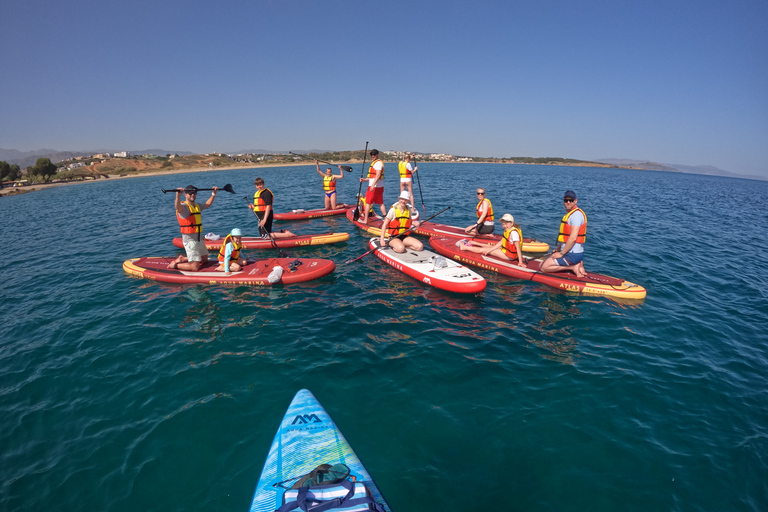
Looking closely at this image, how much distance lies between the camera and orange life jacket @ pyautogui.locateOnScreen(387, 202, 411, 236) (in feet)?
45.1

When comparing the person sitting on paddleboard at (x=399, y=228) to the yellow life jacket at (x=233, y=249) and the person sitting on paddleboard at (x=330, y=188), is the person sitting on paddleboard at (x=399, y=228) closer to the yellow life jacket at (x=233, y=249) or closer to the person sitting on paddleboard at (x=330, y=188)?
the yellow life jacket at (x=233, y=249)

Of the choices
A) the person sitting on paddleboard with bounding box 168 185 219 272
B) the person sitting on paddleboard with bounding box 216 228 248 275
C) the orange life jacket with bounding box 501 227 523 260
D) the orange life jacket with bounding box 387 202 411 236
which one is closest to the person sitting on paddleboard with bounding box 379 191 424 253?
the orange life jacket with bounding box 387 202 411 236

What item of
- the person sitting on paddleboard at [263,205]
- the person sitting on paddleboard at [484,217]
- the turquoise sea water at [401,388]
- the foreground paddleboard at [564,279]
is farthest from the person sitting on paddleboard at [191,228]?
the person sitting on paddleboard at [484,217]

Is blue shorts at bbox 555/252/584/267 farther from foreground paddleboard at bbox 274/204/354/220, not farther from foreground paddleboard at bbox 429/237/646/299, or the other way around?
foreground paddleboard at bbox 274/204/354/220

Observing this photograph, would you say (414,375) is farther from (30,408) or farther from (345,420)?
(30,408)

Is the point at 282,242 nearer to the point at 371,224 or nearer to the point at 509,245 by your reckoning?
the point at 371,224

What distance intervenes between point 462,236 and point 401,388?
35.7 ft

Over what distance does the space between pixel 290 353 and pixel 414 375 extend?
3.13 m

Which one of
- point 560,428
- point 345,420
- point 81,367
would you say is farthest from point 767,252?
point 81,367

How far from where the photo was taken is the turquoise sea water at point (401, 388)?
17.2 feet

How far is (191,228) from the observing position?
1189cm

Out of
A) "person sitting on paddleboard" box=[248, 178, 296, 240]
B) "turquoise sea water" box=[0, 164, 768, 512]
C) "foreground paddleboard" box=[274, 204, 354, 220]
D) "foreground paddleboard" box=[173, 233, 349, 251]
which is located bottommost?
"turquoise sea water" box=[0, 164, 768, 512]

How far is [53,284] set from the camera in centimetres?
1304

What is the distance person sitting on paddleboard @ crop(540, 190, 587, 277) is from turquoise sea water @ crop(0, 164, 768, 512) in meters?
1.21
